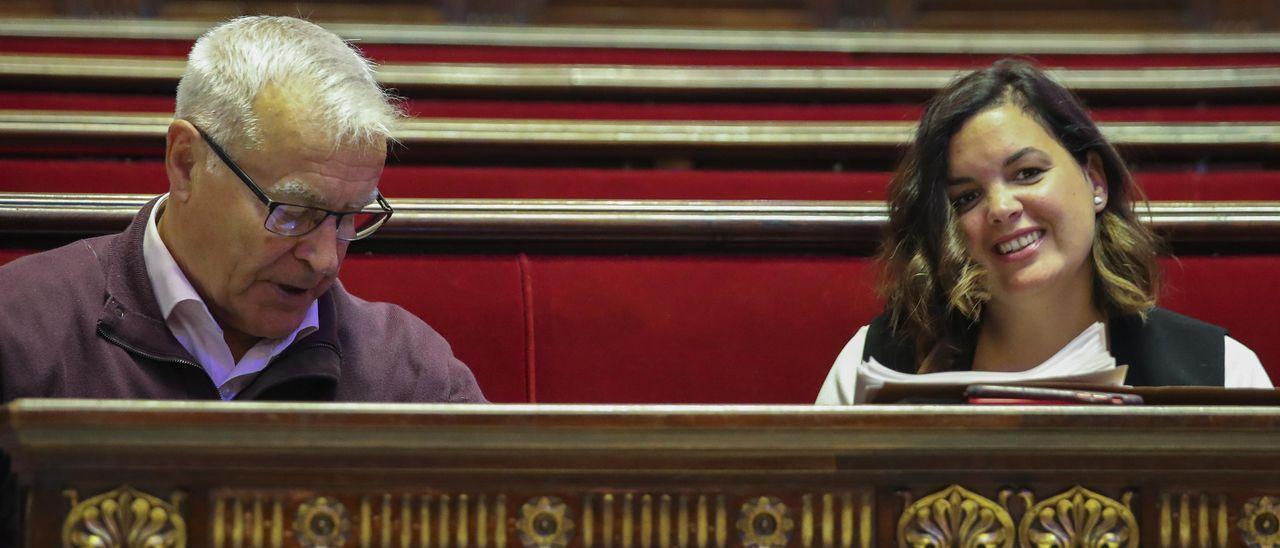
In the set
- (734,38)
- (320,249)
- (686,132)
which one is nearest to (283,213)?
(320,249)

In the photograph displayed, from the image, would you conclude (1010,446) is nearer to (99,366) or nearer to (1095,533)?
(1095,533)

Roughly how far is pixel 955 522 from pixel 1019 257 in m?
0.29

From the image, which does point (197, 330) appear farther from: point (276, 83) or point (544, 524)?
point (544, 524)

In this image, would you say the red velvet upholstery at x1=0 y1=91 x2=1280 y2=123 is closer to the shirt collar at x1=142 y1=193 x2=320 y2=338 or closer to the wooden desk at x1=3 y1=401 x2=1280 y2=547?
the shirt collar at x1=142 y1=193 x2=320 y2=338

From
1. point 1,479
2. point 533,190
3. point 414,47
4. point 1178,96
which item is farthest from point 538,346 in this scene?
point 1178,96

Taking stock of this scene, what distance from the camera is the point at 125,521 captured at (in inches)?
13.0

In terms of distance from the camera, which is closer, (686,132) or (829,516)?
(829,516)

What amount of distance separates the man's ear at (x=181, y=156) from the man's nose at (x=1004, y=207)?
34 cm

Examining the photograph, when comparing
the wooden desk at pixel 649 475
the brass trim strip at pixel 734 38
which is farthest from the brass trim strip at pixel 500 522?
the brass trim strip at pixel 734 38

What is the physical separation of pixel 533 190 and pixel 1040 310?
33 centimetres

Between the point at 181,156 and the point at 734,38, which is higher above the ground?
the point at 734,38

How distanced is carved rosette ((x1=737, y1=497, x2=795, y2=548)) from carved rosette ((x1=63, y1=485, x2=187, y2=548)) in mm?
136

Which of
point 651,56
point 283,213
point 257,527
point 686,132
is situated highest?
point 651,56

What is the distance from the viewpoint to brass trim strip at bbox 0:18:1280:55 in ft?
3.54
